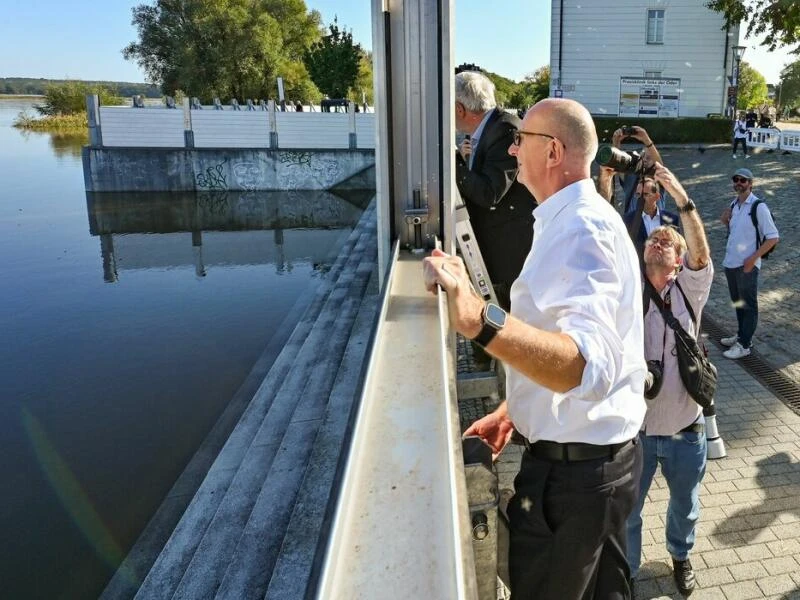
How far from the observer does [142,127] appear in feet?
85.7

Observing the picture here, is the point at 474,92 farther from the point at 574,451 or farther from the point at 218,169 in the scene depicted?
the point at 218,169

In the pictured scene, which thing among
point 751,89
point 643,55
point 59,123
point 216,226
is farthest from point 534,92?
point 59,123

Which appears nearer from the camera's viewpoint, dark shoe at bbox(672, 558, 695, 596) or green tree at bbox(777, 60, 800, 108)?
dark shoe at bbox(672, 558, 695, 596)

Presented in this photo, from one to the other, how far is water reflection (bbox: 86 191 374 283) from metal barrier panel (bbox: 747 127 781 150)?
45.2 feet

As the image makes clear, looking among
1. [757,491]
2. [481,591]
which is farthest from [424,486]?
[757,491]

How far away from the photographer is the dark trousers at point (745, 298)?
605 centimetres

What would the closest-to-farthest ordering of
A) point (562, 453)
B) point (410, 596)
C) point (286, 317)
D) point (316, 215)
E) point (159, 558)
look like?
point (410, 596) < point (562, 453) < point (159, 558) < point (286, 317) < point (316, 215)

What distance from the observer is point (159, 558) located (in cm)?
436

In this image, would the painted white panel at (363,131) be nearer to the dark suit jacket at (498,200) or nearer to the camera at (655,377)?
the dark suit jacket at (498,200)

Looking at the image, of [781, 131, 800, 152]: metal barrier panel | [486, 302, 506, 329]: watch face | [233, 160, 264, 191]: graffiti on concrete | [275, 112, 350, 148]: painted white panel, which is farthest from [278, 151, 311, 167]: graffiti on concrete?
[486, 302, 506, 329]: watch face

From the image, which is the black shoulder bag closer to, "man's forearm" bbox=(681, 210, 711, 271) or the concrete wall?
"man's forearm" bbox=(681, 210, 711, 271)

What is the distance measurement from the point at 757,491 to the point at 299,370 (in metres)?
4.71

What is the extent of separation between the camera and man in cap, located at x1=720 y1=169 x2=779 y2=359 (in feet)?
19.5

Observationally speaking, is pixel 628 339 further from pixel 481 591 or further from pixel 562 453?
pixel 481 591
